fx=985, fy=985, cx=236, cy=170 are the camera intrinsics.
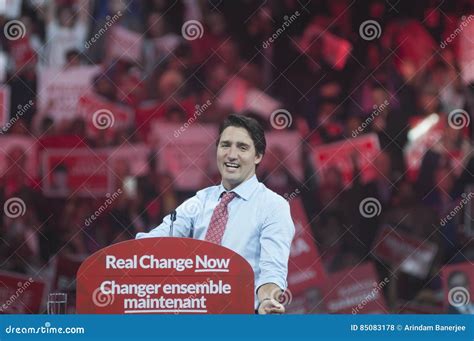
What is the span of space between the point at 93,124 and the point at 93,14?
0.74 metres

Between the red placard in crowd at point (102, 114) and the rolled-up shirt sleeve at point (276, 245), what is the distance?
114 inches

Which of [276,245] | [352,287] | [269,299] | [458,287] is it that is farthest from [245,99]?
[269,299]

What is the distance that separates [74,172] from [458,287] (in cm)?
259

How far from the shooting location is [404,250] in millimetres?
6426

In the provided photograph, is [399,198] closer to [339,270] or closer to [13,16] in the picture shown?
[339,270]

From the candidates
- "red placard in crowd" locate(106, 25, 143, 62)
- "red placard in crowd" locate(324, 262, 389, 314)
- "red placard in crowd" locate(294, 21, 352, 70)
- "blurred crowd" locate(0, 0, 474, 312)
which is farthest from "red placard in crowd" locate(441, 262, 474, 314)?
"red placard in crowd" locate(106, 25, 143, 62)

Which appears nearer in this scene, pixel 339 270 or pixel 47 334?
pixel 47 334

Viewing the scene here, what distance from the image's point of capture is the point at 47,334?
342 centimetres

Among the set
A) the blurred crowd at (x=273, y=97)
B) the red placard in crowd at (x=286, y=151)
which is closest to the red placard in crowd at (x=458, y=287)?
the blurred crowd at (x=273, y=97)

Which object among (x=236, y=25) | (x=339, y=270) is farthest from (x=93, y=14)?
(x=339, y=270)

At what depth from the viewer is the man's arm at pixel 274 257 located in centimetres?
331

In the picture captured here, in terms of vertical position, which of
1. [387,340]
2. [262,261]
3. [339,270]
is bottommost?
[387,340]

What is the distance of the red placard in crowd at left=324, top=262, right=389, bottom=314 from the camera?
639 centimetres

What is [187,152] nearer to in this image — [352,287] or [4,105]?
[4,105]
